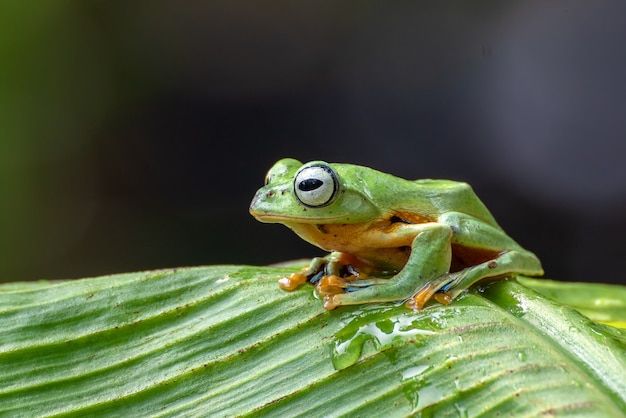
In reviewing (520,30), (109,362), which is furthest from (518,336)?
(520,30)

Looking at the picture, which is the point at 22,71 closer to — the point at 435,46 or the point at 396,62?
the point at 396,62

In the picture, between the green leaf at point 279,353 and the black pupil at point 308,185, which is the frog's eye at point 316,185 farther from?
the green leaf at point 279,353

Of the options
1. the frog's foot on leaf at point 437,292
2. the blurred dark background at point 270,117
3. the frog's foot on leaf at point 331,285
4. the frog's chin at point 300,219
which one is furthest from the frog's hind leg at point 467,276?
the blurred dark background at point 270,117

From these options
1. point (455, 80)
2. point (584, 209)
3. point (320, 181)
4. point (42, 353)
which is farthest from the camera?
point (455, 80)

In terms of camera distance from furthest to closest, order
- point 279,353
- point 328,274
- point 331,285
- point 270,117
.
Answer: point 270,117, point 328,274, point 331,285, point 279,353

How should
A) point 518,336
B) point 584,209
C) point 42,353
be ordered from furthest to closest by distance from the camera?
point 584,209 < point 42,353 < point 518,336

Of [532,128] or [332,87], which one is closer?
[532,128]

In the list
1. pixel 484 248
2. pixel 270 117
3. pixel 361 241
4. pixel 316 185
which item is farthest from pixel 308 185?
pixel 270 117

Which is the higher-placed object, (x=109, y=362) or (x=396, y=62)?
(x=396, y=62)

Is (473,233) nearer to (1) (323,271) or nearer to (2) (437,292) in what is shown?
(2) (437,292)
